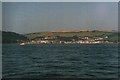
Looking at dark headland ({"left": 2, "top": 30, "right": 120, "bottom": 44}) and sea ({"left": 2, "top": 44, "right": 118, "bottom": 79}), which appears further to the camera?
dark headland ({"left": 2, "top": 30, "right": 120, "bottom": 44})

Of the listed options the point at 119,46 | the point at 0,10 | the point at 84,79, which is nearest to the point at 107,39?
the point at 119,46

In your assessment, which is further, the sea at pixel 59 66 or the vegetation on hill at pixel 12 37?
the vegetation on hill at pixel 12 37

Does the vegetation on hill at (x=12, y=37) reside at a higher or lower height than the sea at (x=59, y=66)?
higher

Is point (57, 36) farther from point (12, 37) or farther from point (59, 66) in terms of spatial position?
point (59, 66)

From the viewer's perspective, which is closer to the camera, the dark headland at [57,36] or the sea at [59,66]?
the sea at [59,66]

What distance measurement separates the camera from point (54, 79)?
12.9 meters

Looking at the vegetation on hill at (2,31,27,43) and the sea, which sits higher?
the vegetation on hill at (2,31,27,43)

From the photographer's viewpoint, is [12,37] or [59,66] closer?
[59,66]

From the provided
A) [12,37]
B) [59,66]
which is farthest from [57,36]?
[59,66]

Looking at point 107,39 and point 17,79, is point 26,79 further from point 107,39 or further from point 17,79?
point 107,39

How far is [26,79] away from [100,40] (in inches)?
1370

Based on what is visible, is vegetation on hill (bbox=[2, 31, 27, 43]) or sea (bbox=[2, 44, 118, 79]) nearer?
sea (bbox=[2, 44, 118, 79])

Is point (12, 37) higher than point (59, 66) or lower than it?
higher

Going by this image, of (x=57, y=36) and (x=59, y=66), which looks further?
(x=57, y=36)
